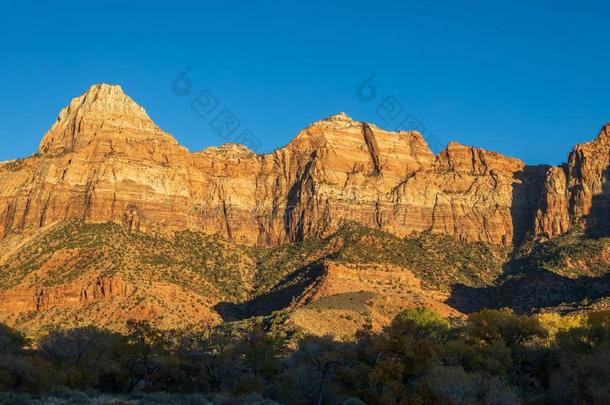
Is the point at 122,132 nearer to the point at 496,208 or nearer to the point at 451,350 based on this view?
the point at 496,208

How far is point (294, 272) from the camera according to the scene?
13988cm

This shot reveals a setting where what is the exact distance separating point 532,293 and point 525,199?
4768cm

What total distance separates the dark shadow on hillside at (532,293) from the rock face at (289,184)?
1070 inches

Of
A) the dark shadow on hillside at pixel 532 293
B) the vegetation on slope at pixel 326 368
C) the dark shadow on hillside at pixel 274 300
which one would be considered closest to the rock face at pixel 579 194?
the dark shadow on hillside at pixel 532 293

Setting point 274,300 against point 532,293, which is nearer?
point 532,293

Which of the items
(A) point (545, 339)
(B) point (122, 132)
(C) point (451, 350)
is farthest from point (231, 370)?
(B) point (122, 132)

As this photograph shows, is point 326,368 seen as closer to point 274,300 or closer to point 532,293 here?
point 274,300

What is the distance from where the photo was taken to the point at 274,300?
419 ft

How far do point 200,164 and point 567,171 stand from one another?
81.5m

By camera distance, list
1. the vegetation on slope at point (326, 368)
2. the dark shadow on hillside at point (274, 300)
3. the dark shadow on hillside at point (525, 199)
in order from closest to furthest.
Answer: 1. the vegetation on slope at point (326, 368)
2. the dark shadow on hillside at point (274, 300)
3. the dark shadow on hillside at point (525, 199)

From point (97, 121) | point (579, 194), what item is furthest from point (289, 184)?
point (579, 194)

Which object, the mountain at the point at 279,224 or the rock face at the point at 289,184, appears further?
the rock face at the point at 289,184

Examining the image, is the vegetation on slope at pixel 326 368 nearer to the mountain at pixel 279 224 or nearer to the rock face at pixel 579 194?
the mountain at pixel 279 224

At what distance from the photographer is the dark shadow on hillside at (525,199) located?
16375 cm
